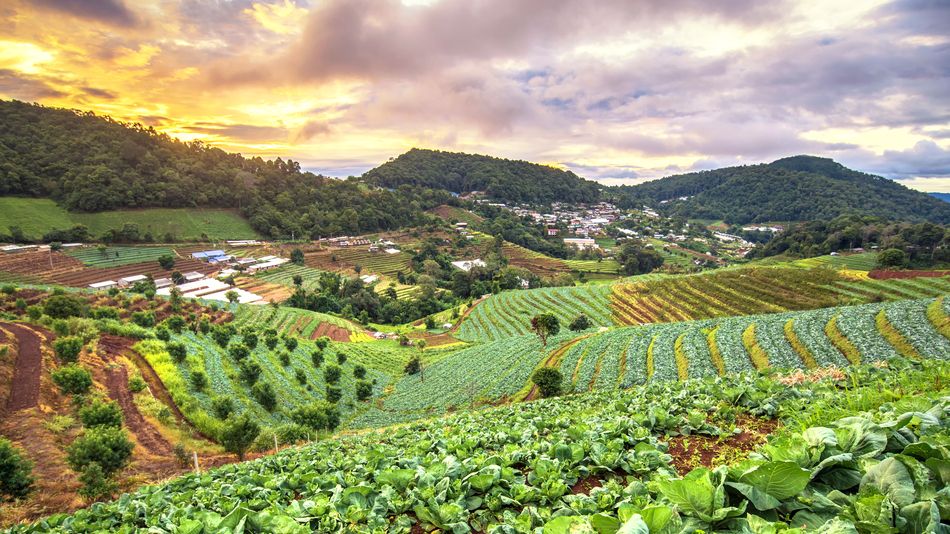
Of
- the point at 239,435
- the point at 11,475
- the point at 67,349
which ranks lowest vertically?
the point at 239,435

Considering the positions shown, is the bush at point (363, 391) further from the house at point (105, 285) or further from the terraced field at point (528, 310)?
the house at point (105, 285)

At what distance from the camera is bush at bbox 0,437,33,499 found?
50.3ft

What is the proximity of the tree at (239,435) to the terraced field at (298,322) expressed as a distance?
49716 mm

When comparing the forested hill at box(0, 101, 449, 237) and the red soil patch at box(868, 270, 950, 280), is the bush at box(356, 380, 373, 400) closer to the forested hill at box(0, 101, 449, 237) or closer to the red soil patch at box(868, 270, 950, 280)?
the red soil patch at box(868, 270, 950, 280)

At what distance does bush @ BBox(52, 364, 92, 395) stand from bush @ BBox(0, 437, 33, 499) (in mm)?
14371

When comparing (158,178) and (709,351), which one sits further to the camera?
(158,178)

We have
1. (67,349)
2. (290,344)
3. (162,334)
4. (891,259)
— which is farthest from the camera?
(891,259)

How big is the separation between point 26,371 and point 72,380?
4974 mm

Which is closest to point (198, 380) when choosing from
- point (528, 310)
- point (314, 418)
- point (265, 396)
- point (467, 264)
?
point (265, 396)

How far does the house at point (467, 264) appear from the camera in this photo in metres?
132

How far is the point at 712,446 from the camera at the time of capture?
6.29 metres

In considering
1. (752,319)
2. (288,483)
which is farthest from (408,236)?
(288,483)

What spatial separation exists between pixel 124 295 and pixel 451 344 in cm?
5338

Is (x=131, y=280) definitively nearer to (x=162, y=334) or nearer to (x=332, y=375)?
(x=162, y=334)
